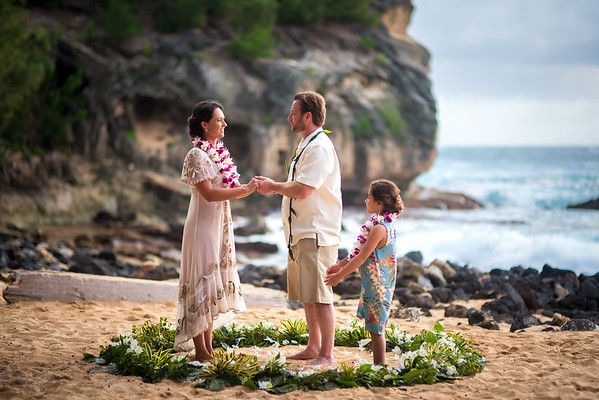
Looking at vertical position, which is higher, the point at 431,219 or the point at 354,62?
the point at 354,62

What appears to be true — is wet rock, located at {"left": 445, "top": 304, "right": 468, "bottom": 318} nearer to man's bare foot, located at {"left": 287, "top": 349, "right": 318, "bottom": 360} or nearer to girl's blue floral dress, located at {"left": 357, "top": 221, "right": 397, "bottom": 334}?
man's bare foot, located at {"left": 287, "top": 349, "right": 318, "bottom": 360}

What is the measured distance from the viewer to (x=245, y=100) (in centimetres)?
3266

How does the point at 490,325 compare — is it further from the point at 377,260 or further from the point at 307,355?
the point at 377,260

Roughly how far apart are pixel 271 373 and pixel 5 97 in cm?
2091

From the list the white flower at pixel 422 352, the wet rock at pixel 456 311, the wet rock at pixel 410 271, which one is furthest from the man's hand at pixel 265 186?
the wet rock at pixel 410 271

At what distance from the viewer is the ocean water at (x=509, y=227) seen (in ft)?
83.9

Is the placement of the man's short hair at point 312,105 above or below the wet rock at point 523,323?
above

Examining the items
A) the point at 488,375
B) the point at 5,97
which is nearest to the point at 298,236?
the point at 488,375

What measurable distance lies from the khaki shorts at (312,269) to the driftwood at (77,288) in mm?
4459

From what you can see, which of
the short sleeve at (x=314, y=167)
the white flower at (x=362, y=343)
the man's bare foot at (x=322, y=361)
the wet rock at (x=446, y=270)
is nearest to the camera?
the short sleeve at (x=314, y=167)

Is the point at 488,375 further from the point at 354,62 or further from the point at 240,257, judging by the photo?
the point at 354,62

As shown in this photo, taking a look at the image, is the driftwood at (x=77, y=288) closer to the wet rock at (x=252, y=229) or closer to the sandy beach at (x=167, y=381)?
the sandy beach at (x=167, y=381)

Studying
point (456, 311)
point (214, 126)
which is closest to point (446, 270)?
point (456, 311)

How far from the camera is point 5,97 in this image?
85.7 ft
